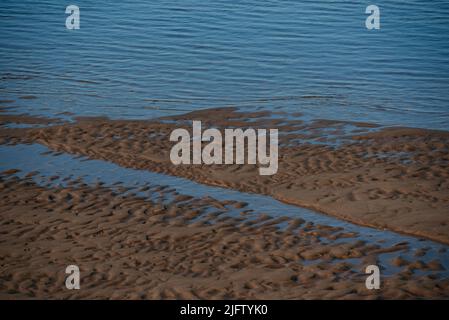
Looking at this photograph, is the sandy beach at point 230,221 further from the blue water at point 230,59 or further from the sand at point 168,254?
the blue water at point 230,59

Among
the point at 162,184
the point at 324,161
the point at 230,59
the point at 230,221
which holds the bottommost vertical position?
the point at 230,221

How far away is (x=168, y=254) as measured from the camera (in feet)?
25.1

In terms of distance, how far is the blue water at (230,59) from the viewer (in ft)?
43.5

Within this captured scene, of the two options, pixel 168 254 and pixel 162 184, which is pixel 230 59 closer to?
pixel 162 184

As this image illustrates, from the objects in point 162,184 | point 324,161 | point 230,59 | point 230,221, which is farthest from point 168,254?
point 230,59

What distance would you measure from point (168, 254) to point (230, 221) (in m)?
1.15

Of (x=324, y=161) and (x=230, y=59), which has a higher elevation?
(x=230, y=59)

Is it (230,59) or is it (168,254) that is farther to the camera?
(230,59)

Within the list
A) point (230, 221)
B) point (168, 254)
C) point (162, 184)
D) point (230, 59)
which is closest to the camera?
point (168, 254)

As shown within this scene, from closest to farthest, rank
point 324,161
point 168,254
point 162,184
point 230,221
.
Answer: point 168,254 → point 230,221 → point 162,184 → point 324,161

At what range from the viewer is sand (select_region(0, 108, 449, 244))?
884cm

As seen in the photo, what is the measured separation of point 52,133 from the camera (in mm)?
11688

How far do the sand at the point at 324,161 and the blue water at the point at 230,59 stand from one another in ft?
2.45

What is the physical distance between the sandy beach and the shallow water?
0.32ft
